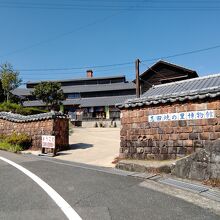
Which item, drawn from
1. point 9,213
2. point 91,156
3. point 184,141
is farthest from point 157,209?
point 91,156

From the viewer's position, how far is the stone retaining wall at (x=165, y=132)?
948cm

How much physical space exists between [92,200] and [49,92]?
130 feet

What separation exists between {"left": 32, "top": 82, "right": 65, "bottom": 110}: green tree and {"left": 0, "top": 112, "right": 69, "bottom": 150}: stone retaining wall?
25.7 meters

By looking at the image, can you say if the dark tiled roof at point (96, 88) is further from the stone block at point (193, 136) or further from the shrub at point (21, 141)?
the stone block at point (193, 136)

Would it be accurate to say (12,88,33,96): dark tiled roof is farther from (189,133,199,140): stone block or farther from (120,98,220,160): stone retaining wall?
(189,133,199,140): stone block

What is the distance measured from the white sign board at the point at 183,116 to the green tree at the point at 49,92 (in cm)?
3504

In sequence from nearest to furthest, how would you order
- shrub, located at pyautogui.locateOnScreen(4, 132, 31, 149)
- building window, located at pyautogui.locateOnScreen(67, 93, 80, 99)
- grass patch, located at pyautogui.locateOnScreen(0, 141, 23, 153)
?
grass patch, located at pyautogui.locateOnScreen(0, 141, 23, 153) < shrub, located at pyautogui.locateOnScreen(4, 132, 31, 149) < building window, located at pyautogui.locateOnScreen(67, 93, 80, 99)

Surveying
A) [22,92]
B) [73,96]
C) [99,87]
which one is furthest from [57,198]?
[22,92]

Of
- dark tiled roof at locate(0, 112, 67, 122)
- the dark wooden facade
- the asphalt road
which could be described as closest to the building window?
the dark wooden facade

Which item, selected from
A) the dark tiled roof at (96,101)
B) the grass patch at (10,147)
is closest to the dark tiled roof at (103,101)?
the dark tiled roof at (96,101)

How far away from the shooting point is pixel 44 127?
55.1ft

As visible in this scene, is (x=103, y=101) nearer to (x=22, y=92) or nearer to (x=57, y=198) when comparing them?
(x=22, y=92)

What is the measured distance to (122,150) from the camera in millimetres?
11859

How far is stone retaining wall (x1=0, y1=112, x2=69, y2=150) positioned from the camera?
16375 millimetres
